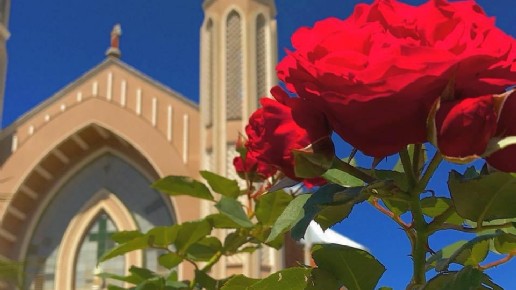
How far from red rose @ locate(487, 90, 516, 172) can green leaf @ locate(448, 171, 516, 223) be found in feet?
0.09

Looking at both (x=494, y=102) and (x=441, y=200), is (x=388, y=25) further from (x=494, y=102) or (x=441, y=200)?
(x=441, y=200)

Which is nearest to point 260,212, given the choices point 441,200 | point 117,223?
point 441,200

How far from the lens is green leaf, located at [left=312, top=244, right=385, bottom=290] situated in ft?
1.86

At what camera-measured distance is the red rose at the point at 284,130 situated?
51 cm

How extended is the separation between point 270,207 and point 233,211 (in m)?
0.06

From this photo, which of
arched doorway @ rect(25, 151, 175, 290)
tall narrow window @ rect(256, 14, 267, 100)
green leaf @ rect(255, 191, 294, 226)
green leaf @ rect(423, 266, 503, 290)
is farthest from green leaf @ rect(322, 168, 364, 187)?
arched doorway @ rect(25, 151, 175, 290)

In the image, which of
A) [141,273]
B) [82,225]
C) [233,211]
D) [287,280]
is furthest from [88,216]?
[287,280]

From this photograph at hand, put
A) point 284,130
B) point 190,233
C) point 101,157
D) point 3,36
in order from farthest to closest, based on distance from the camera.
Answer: point 101,157, point 3,36, point 190,233, point 284,130

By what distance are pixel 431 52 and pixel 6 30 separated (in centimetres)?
1082

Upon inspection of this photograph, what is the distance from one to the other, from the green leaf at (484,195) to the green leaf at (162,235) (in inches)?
26.5

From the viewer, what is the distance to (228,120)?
9.30 m

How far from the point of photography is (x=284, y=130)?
55 centimetres

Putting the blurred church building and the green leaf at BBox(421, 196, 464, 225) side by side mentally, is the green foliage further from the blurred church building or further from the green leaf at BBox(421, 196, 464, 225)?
the blurred church building

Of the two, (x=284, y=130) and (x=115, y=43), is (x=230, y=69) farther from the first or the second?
(x=284, y=130)
